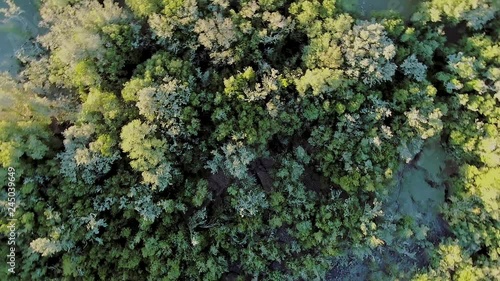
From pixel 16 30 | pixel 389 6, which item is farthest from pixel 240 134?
pixel 16 30

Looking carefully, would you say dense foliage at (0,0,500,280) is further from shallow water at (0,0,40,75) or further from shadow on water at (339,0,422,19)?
shallow water at (0,0,40,75)

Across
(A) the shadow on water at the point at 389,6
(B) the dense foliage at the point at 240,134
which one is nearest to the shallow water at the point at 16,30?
(B) the dense foliage at the point at 240,134

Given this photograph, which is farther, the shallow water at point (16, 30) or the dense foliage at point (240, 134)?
the shallow water at point (16, 30)

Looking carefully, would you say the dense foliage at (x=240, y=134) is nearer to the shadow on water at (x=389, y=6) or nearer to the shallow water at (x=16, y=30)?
the shadow on water at (x=389, y=6)

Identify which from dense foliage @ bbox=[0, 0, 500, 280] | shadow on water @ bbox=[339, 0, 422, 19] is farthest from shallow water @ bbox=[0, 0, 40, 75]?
shadow on water @ bbox=[339, 0, 422, 19]

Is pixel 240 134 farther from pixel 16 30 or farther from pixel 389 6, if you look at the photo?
pixel 16 30

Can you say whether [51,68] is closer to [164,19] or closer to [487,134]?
[164,19]

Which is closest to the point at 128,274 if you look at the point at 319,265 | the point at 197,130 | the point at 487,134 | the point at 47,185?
the point at 47,185
